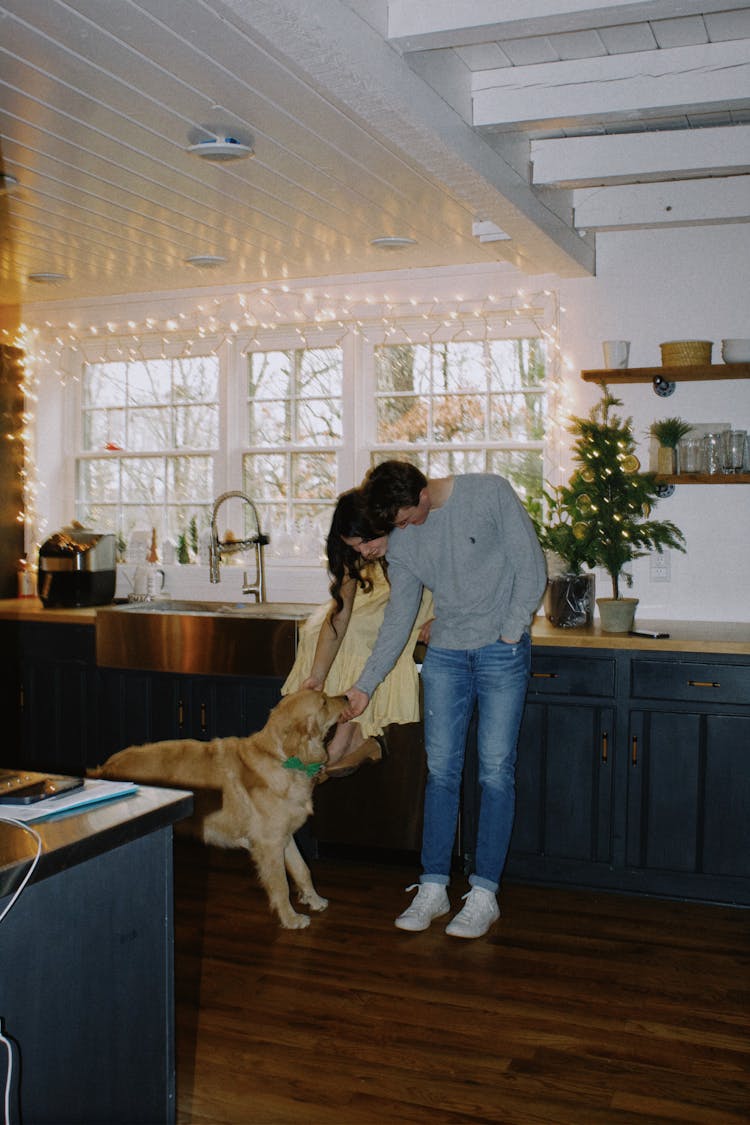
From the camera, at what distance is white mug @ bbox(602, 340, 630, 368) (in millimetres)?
3918

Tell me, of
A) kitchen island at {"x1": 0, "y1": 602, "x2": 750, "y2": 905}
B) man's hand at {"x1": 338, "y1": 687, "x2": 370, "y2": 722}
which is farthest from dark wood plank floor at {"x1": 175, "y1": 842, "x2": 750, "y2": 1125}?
man's hand at {"x1": 338, "y1": 687, "x2": 370, "y2": 722}

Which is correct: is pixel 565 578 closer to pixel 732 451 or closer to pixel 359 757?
pixel 732 451

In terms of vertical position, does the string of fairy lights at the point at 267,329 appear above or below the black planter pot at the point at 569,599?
above

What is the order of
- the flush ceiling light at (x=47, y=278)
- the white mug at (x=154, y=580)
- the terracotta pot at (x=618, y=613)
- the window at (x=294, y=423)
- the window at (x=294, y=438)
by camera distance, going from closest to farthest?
the terracotta pot at (x=618, y=613) → the window at (x=294, y=423) → the flush ceiling light at (x=47, y=278) → the window at (x=294, y=438) → the white mug at (x=154, y=580)

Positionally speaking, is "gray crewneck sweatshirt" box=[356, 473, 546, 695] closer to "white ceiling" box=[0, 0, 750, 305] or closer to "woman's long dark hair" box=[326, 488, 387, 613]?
"woman's long dark hair" box=[326, 488, 387, 613]

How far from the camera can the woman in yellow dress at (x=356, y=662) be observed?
3342 mm

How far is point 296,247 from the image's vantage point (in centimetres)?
407

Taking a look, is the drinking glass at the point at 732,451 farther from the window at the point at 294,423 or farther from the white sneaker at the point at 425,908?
the white sneaker at the point at 425,908

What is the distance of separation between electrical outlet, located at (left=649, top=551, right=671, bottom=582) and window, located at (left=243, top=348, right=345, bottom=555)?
1.46 meters

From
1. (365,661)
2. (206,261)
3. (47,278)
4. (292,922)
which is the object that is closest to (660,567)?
(365,661)

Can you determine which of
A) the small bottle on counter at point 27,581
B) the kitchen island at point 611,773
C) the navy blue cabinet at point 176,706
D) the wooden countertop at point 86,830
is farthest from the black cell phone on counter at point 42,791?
the small bottle on counter at point 27,581

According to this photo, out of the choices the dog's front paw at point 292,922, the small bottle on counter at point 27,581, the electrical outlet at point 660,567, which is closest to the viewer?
the dog's front paw at point 292,922

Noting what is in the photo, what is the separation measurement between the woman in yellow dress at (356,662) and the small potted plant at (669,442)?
3.51 feet

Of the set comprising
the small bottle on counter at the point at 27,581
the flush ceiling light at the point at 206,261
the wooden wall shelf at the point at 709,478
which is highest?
the flush ceiling light at the point at 206,261
